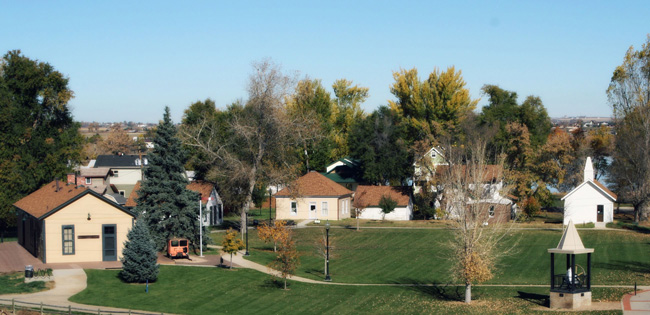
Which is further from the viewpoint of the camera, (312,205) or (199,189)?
(312,205)

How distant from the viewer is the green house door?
138ft

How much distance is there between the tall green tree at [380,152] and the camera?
249 feet

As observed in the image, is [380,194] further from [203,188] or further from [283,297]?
[283,297]

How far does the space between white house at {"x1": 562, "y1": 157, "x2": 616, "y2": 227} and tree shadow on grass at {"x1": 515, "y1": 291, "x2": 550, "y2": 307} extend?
29019mm

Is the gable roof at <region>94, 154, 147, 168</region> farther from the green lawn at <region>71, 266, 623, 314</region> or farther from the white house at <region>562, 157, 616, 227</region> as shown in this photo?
the white house at <region>562, 157, 616, 227</region>

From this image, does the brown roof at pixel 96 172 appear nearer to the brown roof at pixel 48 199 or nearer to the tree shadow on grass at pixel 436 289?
the brown roof at pixel 48 199

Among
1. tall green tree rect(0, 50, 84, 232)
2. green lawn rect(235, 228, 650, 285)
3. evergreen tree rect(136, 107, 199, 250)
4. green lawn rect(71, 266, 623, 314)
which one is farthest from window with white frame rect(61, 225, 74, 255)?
tall green tree rect(0, 50, 84, 232)

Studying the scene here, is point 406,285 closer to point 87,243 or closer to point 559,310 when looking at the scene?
point 559,310

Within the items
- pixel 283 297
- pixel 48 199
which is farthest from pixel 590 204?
pixel 48 199

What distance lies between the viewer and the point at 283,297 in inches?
1398

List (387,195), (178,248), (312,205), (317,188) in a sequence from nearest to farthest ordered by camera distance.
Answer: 1. (178,248)
2. (312,205)
3. (317,188)
4. (387,195)

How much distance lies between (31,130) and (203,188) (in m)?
A: 15.2

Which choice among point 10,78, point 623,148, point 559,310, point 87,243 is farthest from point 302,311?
point 623,148

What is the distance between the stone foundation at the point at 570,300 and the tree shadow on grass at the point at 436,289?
478cm
